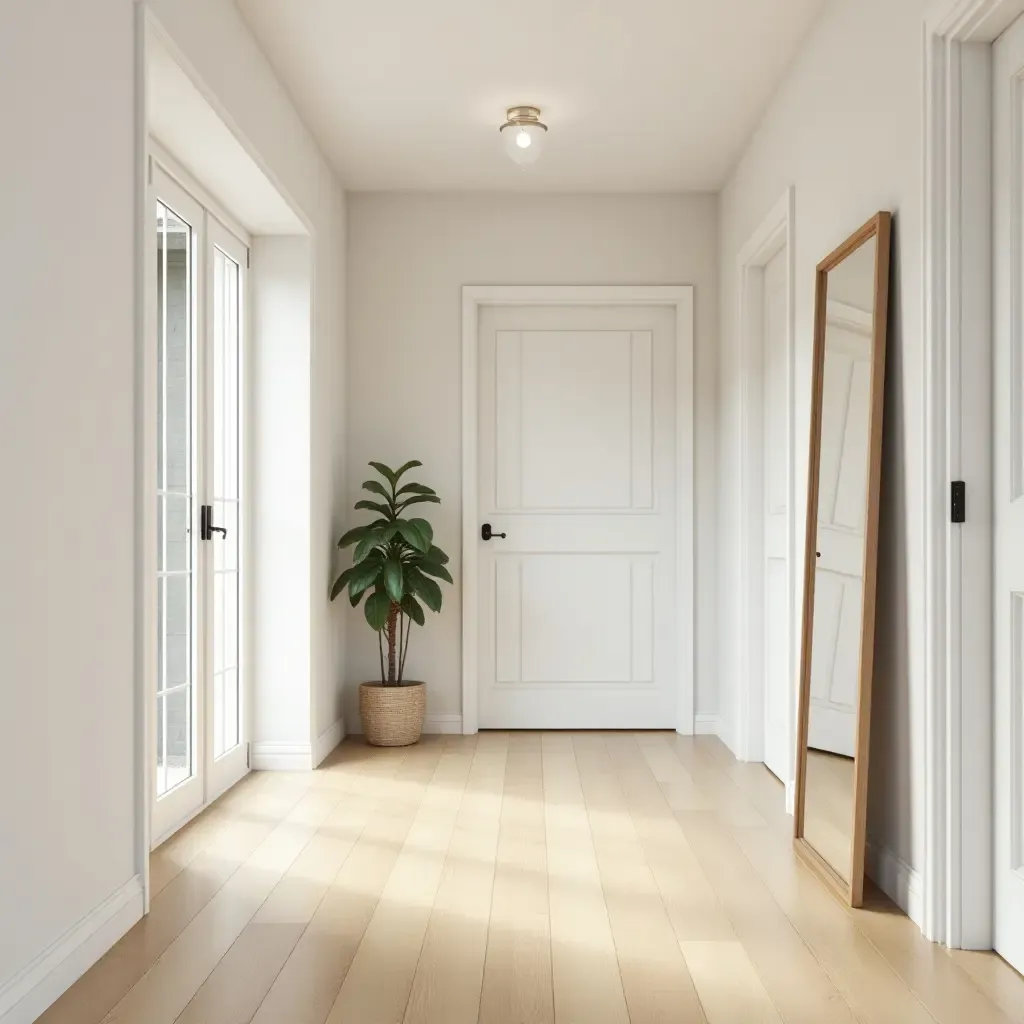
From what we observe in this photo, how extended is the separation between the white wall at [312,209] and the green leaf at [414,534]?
334 mm

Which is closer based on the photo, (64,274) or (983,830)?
(64,274)

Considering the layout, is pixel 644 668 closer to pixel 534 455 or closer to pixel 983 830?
pixel 534 455

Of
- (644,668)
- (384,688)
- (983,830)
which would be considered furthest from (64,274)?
(644,668)

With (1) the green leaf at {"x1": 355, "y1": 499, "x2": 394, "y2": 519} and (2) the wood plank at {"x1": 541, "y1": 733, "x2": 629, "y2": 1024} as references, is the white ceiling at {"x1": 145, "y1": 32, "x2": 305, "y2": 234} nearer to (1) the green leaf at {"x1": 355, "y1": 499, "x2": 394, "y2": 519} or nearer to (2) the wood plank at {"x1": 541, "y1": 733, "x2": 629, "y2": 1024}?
(1) the green leaf at {"x1": 355, "y1": 499, "x2": 394, "y2": 519}

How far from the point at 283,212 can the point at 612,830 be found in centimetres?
254

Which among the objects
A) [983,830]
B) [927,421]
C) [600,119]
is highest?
[600,119]

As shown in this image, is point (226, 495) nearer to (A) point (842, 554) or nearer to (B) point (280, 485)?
(B) point (280, 485)

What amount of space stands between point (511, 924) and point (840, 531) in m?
1.39

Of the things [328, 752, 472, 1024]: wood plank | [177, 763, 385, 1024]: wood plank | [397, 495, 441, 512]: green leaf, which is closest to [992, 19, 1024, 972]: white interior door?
[328, 752, 472, 1024]: wood plank

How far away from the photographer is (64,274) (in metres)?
2.17

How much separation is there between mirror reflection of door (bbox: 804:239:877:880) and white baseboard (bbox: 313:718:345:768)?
204 cm

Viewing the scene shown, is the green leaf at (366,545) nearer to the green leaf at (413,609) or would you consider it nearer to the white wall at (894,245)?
the green leaf at (413,609)

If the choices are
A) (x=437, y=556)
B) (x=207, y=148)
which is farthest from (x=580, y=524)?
(x=207, y=148)

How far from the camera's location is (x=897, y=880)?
8.80 ft
